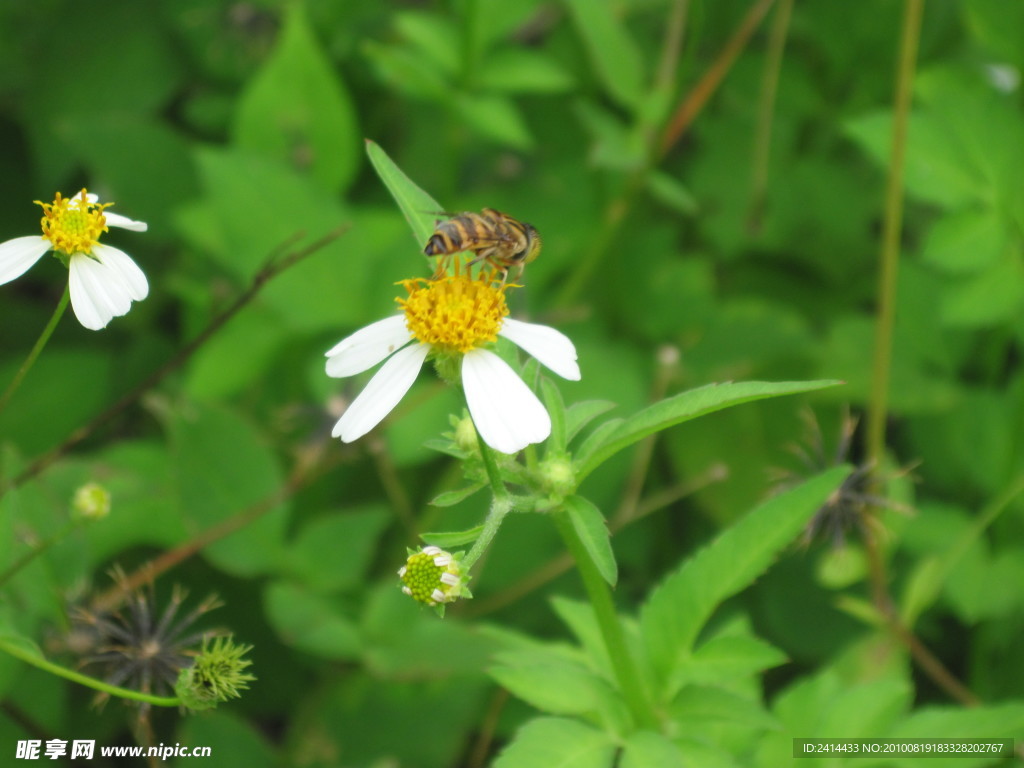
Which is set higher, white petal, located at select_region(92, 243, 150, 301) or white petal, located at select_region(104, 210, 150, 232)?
white petal, located at select_region(104, 210, 150, 232)

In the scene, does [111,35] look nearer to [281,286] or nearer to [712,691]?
[281,286]

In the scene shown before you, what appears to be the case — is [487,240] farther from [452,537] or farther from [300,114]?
[300,114]

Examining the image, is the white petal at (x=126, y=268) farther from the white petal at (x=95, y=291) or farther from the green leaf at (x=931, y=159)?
the green leaf at (x=931, y=159)

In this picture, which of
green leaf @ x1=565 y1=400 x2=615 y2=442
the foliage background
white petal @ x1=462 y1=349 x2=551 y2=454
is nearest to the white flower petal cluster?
white petal @ x1=462 y1=349 x2=551 y2=454

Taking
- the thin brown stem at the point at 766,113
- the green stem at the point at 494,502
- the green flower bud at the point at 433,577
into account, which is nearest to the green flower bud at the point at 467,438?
the green stem at the point at 494,502

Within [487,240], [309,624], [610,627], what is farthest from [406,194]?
[309,624]

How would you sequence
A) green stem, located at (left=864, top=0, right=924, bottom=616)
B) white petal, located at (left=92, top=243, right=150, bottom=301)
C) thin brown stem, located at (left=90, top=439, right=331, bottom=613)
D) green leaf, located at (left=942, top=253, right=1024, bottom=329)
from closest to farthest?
1. white petal, located at (left=92, top=243, right=150, bottom=301)
2. thin brown stem, located at (left=90, top=439, right=331, bottom=613)
3. green leaf, located at (left=942, top=253, right=1024, bottom=329)
4. green stem, located at (left=864, top=0, right=924, bottom=616)

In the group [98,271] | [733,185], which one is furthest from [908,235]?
[98,271]

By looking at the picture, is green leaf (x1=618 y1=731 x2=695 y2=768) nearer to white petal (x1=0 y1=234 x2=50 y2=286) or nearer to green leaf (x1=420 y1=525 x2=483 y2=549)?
green leaf (x1=420 y1=525 x2=483 y2=549)
